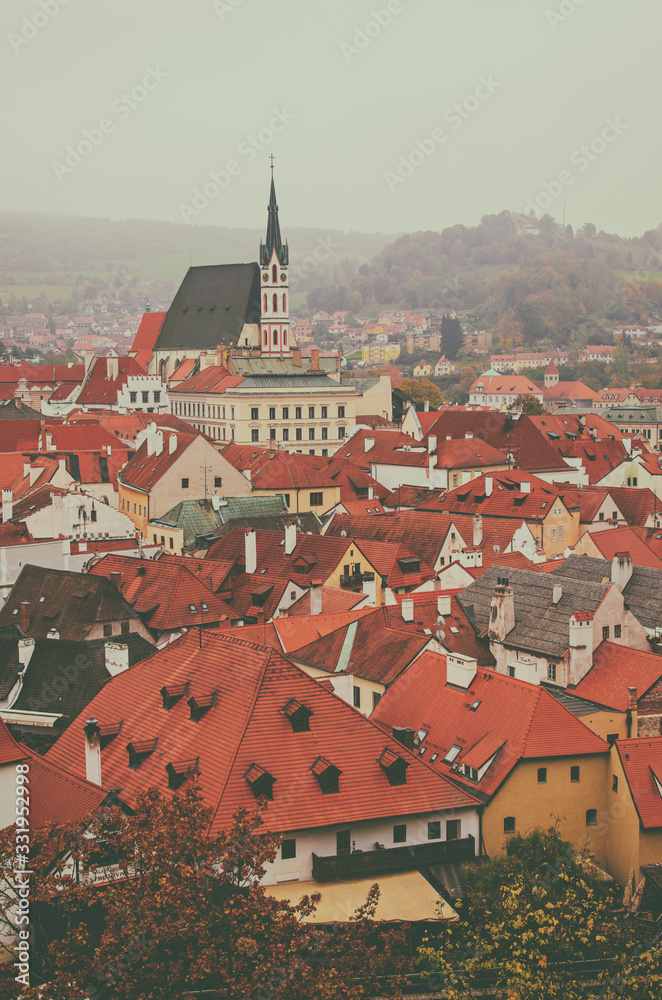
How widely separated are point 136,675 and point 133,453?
56674 mm

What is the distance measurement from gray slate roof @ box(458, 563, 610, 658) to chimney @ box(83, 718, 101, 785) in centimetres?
1697

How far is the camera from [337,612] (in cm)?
4897

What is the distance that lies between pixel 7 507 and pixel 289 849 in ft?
139

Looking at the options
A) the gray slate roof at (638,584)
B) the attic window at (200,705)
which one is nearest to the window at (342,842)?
the attic window at (200,705)

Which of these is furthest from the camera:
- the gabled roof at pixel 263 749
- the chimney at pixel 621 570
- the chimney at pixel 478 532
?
the chimney at pixel 478 532

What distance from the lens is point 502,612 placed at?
44094mm

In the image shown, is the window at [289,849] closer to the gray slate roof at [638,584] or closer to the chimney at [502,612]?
the chimney at [502,612]

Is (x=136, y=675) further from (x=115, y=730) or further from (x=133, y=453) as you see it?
(x=133, y=453)

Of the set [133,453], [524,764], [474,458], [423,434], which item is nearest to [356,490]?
[474,458]

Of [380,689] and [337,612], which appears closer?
[380,689]

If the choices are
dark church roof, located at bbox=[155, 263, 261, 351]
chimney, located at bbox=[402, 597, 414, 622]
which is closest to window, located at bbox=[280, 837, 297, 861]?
chimney, located at bbox=[402, 597, 414, 622]

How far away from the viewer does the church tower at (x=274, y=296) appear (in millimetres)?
138125

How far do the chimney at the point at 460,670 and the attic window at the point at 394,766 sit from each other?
20.8ft

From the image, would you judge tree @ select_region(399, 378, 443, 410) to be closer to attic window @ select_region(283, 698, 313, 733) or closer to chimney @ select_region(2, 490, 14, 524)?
chimney @ select_region(2, 490, 14, 524)
